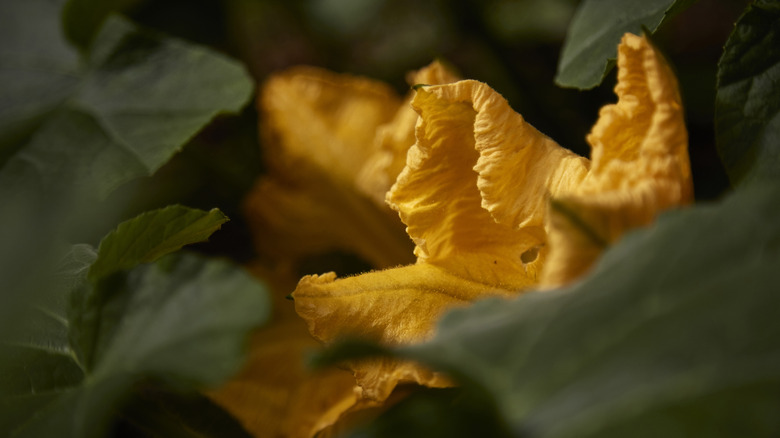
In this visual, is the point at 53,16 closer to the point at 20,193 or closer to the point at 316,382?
the point at 20,193

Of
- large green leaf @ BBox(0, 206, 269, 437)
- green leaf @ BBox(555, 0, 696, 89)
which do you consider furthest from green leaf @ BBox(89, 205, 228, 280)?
green leaf @ BBox(555, 0, 696, 89)

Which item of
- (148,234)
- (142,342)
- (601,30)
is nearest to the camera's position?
(142,342)

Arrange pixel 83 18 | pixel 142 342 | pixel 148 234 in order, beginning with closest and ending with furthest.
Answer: pixel 142 342 < pixel 148 234 < pixel 83 18

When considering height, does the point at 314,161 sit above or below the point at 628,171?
below

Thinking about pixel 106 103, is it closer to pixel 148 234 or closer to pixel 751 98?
pixel 148 234

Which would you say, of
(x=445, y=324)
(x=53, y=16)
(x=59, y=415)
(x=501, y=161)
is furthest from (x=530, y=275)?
(x=53, y=16)

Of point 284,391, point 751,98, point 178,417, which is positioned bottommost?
point 284,391

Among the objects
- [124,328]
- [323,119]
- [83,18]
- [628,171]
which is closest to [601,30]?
[628,171]
